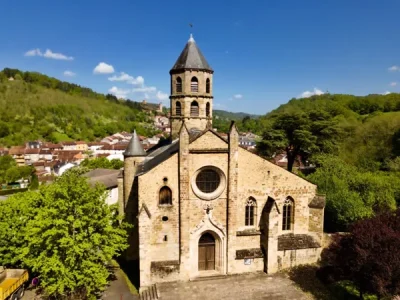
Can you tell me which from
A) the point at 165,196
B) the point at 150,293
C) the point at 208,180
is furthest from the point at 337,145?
the point at 150,293

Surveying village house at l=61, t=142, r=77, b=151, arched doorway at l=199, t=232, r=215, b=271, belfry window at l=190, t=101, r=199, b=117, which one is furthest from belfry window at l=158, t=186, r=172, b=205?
village house at l=61, t=142, r=77, b=151

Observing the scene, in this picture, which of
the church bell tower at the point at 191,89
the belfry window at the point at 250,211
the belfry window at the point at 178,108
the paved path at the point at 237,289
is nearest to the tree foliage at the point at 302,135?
the church bell tower at the point at 191,89

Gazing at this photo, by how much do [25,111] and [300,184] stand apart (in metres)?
157

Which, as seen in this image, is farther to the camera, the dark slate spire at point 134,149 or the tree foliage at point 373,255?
the dark slate spire at point 134,149

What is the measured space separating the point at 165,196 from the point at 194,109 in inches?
362

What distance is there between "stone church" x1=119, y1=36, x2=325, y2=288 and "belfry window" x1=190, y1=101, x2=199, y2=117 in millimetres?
5971

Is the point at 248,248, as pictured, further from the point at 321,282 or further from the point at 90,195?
the point at 90,195

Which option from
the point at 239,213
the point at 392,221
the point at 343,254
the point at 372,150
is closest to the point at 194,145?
the point at 239,213

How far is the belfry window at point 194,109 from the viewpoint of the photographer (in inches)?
1029

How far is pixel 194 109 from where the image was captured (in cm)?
2628

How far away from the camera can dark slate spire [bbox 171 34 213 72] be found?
25750mm

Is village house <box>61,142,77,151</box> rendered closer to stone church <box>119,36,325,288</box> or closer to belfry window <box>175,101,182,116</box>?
belfry window <box>175,101,182,116</box>

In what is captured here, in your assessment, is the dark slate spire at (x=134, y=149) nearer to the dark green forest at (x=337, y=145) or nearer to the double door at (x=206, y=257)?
the double door at (x=206, y=257)

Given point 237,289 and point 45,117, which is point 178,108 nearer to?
point 237,289
